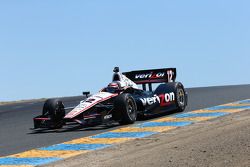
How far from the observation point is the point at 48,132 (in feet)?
39.0

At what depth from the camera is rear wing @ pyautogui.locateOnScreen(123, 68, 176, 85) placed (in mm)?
15219

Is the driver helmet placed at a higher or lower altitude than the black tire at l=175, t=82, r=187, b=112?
higher

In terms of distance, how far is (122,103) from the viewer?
11648 millimetres

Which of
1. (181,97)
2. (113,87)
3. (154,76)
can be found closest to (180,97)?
Result: (181,97)

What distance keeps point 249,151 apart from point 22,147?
4345 millimetres

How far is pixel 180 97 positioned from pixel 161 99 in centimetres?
109

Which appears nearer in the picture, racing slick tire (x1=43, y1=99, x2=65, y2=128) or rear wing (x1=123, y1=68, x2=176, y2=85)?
racing slick tire (x1=43, y1=99, x2=65, y2=128)

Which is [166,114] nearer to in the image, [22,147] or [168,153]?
[22,147]

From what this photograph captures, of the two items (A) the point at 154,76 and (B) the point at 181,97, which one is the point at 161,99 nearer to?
(B) the point at 181,97

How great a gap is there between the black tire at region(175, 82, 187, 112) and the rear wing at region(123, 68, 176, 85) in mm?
593

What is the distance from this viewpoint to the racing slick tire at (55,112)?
40.6 ft

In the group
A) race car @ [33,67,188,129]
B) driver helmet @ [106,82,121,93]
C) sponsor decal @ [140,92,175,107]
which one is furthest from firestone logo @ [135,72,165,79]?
driver helmet @ [106,82,121,93]

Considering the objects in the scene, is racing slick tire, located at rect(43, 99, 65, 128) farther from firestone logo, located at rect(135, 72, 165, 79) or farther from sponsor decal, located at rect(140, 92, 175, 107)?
firestone logo, located at rect(135, 72, 165, 79)

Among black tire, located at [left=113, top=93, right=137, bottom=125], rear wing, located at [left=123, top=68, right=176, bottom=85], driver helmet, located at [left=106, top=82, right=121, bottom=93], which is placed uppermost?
rear wing, located at [left=123, top=68, right=176, bottom=85]
